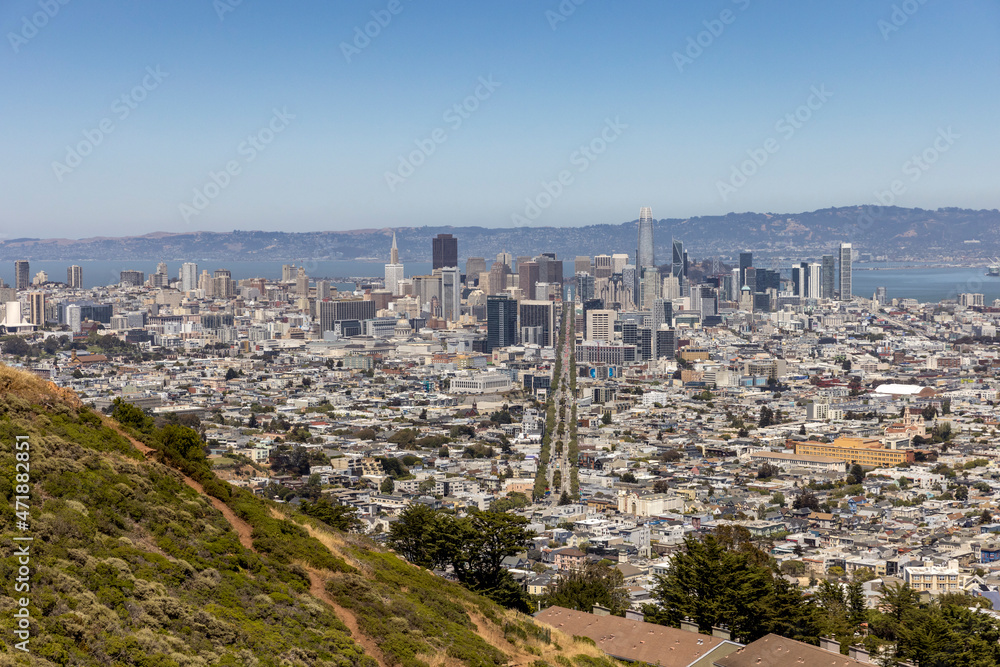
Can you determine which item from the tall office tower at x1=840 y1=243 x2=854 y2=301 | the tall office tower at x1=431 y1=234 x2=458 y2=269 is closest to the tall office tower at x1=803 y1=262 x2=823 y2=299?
the tall office tower at x1=840 y1=243 x2=854 y2=301

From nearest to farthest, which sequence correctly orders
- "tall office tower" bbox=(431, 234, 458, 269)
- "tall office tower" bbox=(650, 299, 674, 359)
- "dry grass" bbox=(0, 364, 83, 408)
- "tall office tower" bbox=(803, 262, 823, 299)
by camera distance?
"dry grass" bbox=(0, 364, 83, 408) → "tall office tower" bbox=(650, 299, 674, 359) → "tall office tower" bbox=(803, 262, 823, 299) → "tall office tower" bbox=(431, 234, 458, 269)

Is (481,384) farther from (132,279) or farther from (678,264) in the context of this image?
(132,279)

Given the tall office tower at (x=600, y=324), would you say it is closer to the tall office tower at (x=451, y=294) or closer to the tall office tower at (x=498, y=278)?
the tall office tower at (x=451, y=294)

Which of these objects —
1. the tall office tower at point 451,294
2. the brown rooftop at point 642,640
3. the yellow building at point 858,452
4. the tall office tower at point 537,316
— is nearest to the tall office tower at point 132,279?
the tall office tower at point 451,294

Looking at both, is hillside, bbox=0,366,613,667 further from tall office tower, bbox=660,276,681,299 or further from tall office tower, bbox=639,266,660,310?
tall office tower, bbox=660,276,681,299

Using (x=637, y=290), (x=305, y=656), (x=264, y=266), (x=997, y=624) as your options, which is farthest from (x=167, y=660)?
(x=264, y=266)

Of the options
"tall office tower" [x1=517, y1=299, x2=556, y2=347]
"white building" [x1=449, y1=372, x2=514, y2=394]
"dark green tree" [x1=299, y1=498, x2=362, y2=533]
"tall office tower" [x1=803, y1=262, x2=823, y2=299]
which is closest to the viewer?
"dark green tree" [x1=299, y1=498, x2=362, y2=533]

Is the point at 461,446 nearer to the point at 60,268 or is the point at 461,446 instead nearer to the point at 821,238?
the point at 60,268

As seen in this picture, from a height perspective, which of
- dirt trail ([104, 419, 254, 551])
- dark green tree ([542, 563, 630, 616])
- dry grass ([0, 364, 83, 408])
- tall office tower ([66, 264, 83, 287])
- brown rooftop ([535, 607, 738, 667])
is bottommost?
dark green tree ([542, 563, 630, 616])
